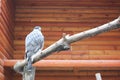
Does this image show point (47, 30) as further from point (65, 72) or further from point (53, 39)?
point (65, 72)

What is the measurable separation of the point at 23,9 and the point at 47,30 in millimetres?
629

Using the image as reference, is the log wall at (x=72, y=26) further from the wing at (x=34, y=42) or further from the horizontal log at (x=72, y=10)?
the wing at (x=34, y=42)

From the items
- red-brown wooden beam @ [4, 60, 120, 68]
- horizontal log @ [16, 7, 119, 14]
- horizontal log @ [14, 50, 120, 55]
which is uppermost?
horizontal log @ [16, 7, 119, 14]

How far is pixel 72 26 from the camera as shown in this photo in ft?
17.5

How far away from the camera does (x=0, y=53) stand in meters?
4.16

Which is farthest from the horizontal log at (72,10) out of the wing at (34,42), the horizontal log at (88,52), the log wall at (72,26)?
the wing at (34,42)

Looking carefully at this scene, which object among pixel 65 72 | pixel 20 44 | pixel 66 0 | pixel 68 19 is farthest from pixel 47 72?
pixel 66 0

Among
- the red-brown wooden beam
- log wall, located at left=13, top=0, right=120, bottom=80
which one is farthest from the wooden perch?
log wall, located at left=13, top=0, right=120, bottom=80

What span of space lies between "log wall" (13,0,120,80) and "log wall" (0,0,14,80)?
0.79ft

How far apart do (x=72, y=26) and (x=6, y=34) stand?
133 centimetres

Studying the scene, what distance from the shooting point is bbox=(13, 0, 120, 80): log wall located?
5.09m

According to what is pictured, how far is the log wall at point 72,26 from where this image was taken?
5094 millimetres

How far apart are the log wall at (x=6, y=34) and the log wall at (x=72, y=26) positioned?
0.24 m

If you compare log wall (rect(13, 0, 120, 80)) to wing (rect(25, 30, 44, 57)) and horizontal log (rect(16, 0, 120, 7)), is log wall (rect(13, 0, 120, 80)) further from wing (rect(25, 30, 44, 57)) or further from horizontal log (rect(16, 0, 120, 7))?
wing (rect(25, 30, 44, 57))
